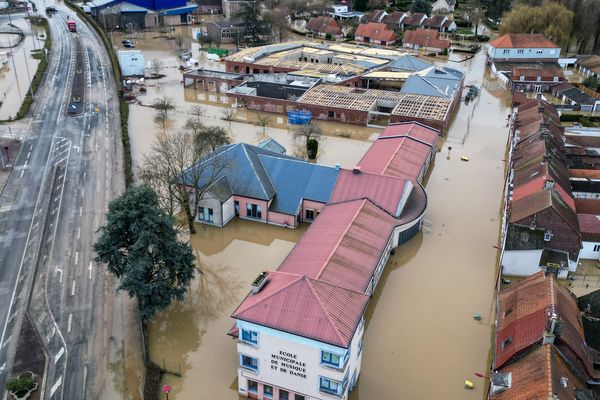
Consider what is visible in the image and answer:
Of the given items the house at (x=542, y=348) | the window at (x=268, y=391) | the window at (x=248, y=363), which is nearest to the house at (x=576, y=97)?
the house at (x=542, y=348)

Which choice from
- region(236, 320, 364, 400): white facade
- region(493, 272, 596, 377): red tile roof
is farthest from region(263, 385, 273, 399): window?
region(493, 272, 596, 377): red tile roof

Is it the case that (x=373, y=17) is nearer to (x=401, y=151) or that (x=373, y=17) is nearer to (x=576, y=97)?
(x=576, y=97)

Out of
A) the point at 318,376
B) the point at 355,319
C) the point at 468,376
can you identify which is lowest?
the point at 468,376

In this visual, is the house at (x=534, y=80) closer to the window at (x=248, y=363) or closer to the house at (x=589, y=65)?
the house at (x=589, y=65)

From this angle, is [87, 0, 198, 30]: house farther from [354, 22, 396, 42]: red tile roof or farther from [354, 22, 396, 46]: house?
[354, 22, 396, 42]: red tile roof

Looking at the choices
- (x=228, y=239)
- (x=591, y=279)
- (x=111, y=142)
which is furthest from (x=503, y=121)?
(x=111, y=142)

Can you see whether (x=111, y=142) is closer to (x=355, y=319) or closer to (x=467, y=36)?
(x=355, y=319)
